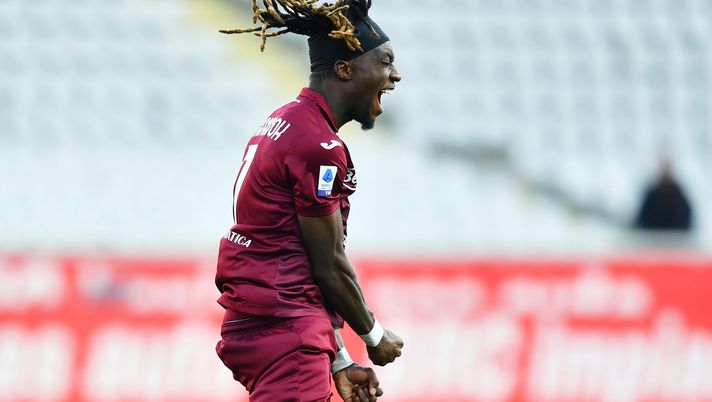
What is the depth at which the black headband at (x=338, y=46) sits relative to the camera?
13.8ft

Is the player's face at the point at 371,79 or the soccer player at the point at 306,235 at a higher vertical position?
the player's face at the point at 371,79

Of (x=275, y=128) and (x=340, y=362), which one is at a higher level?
(x=275, y=128)

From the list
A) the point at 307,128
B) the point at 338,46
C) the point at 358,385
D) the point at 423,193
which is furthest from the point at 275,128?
the point at 423,193

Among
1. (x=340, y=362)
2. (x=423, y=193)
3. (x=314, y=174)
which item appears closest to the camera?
(x=314, y=174)

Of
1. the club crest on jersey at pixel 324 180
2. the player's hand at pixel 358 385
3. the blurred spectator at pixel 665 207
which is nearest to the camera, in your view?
the club crest on jersey at pixel 324 180

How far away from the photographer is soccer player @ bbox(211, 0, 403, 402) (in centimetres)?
406

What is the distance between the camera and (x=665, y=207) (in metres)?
10.8

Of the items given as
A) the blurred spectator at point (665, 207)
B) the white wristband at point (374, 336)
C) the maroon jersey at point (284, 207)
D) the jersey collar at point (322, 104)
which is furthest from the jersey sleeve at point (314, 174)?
the blurred spectator at point (665, 207)

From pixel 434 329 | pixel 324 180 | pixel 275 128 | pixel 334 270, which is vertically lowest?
pixel 434 329

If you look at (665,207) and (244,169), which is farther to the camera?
(665,207)

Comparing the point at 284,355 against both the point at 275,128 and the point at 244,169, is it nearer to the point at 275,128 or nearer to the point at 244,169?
the point at 244,169

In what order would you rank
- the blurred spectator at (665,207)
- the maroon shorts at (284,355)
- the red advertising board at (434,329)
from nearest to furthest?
1. the maroon shorts at (284,355)
2. the red advertising board at (434,329)
3. the blurred spectator at (665,207)

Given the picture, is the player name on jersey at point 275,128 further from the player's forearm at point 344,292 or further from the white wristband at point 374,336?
the white wristband at point 374,336

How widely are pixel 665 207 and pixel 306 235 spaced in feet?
24.0
